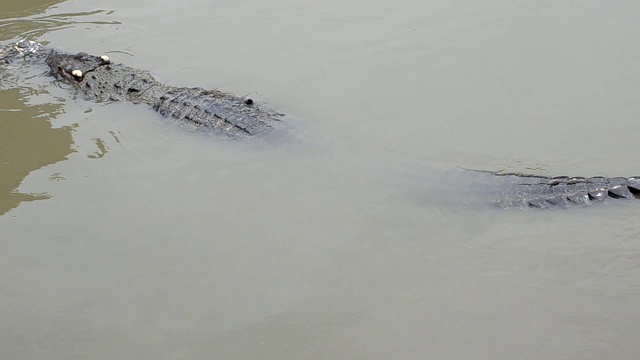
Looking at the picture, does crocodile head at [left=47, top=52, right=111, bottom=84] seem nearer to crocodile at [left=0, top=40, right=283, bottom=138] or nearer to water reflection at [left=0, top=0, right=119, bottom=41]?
crocodile at [left=0, top=40, right=283, bottom=138]

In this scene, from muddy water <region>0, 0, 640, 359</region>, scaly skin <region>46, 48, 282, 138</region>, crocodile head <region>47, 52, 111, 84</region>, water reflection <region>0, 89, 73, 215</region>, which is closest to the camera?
muddy water <region>0, 0, 640, 359</region>

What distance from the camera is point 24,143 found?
562 centimetres

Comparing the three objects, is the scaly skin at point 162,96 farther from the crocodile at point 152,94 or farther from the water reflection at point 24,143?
the water reflection at point 24,143

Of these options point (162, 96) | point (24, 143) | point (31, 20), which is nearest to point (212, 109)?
point (162, 96)

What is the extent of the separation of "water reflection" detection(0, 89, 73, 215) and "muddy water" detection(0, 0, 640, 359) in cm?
2

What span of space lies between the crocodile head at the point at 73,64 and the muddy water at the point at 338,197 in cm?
20

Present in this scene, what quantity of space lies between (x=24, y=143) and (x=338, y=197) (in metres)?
2.91

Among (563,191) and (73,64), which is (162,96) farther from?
(563,191)

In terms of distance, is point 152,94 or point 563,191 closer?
point 563,191

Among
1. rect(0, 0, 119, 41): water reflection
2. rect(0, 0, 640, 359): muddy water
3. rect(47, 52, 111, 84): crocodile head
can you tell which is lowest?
rect(0, 0, 640, 359): muddy water

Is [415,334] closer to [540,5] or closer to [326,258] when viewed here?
[326,258]

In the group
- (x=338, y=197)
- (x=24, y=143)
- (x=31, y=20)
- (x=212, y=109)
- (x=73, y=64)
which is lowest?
(x=338, y=197)

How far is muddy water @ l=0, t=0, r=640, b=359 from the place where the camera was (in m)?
3.70

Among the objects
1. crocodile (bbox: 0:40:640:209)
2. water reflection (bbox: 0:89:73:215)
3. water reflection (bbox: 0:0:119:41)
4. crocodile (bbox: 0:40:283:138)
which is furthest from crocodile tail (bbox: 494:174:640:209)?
water reflection (bbox: 0:0:119:41)
